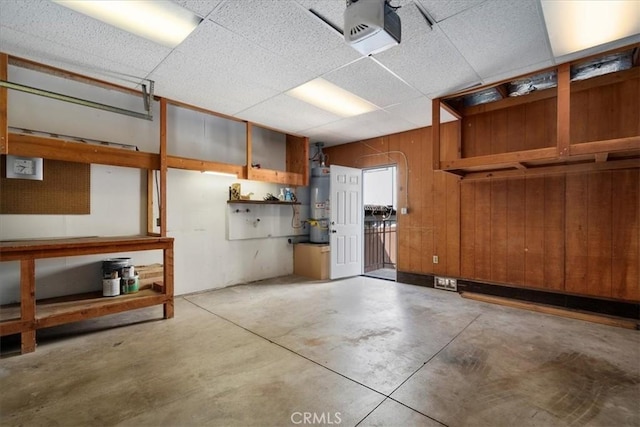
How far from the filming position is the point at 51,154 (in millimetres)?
2791

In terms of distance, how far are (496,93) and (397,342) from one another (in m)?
3.17

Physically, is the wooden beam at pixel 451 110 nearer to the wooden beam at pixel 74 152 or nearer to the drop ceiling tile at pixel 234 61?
the drop ceiling tile at pixel 234 61

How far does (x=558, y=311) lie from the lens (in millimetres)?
3398

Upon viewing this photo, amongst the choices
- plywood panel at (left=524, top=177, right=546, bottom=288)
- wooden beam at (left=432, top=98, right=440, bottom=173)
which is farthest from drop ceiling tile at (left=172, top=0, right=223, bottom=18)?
plywood panel at (left=524, top=177, right=546, bottom=288)

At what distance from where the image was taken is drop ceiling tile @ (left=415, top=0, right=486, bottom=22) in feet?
6.54

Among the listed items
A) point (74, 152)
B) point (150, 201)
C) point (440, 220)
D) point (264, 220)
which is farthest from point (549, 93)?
point (74, 152)

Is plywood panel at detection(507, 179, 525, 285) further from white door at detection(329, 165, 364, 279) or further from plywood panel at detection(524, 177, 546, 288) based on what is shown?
white door at detection(329, 165, 364, 279)

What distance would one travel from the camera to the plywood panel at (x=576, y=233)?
3.38m

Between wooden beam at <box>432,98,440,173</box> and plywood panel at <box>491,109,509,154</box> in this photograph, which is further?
plywood panel at <box>491,109,509,154</box>

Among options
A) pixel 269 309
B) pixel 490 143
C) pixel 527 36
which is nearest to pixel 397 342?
pixel 269 309

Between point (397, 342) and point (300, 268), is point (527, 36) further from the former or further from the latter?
point (300, 268)

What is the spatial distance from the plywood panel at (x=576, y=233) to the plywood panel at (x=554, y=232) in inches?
1.9

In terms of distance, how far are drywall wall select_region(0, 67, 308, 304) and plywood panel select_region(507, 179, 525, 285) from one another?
3821 millimetres

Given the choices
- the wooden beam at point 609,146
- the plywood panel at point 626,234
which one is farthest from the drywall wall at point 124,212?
the plywood panel at point 626,234
